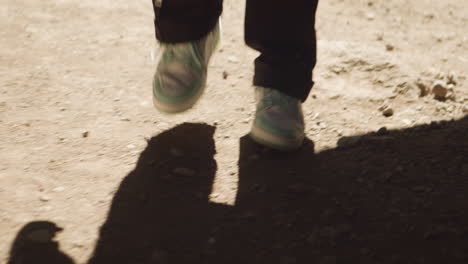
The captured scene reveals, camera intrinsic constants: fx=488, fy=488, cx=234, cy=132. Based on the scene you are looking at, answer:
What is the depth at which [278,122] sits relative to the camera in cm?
176

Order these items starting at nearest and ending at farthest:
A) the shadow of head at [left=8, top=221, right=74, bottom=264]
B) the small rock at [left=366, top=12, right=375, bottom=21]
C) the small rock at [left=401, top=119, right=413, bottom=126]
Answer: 1. the shadow of head at [left=8, top=221, right=74, bottom=264]
2. the small rock at [left=401, top=119, right=413, bottom=126]
3. the small rock at [left=366, top=12, right=375, bottom=21]

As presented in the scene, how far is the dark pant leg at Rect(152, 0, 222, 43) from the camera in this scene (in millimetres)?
1717

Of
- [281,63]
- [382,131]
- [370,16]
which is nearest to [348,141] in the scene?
[382,131]

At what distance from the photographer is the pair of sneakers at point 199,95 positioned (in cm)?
A: 177

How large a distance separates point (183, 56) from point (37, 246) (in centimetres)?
85

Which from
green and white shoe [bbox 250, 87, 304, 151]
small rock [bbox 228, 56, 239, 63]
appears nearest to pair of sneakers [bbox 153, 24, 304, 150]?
green and white shoe [bbox 250, 87, 304, 151]

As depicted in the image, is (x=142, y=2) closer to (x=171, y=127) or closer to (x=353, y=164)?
(x=171, y=127)

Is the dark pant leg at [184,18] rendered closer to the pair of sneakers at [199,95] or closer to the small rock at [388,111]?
the pair of sneakers at [199,95]

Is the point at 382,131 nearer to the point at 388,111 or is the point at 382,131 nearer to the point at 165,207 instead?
the point at 388,111

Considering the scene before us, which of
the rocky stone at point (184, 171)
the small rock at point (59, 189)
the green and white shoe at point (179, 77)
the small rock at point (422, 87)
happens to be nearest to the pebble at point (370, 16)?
the small rock at point (422, 87)

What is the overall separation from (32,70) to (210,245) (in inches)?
58.6

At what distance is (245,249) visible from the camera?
54.4 inches

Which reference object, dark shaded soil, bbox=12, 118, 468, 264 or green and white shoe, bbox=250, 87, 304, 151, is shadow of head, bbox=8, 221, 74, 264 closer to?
dark shaded soil, bbox=12, 118, 468, 264

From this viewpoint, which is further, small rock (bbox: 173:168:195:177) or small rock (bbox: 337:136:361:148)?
small rock (bbox: 337:136:361:148)
